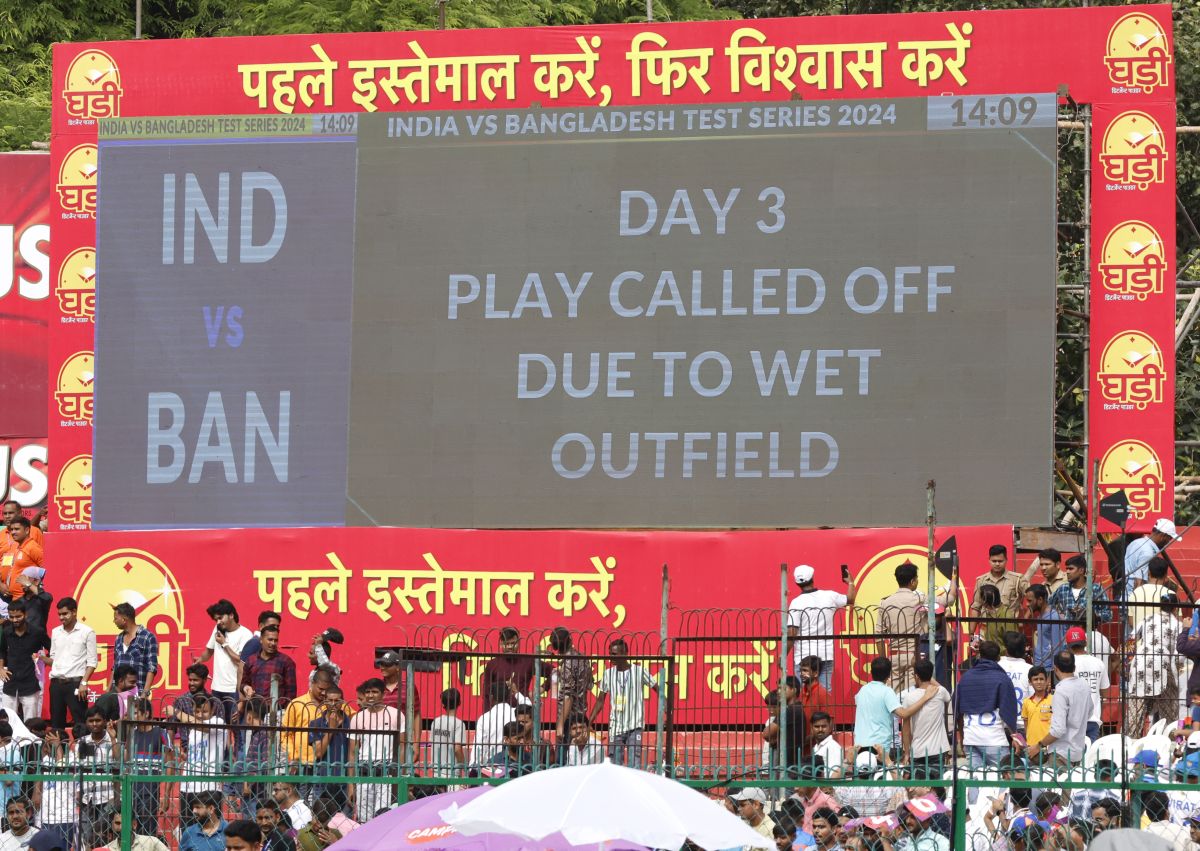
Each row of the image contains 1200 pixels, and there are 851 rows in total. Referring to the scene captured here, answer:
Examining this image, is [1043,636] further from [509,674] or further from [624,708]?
[509,674]

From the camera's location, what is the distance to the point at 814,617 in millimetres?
15812

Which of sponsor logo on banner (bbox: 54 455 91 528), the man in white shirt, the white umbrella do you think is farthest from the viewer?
sponsor logo on banner (bbox: 54 455 91 528)

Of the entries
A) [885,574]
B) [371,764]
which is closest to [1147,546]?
→ [885,574]

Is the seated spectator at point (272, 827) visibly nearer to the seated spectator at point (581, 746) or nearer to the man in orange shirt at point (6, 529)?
the seated spectator at point (581, 746)

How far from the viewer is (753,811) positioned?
12.7 metres

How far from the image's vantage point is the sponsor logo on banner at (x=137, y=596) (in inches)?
699

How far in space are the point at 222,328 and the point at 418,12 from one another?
25.8ft

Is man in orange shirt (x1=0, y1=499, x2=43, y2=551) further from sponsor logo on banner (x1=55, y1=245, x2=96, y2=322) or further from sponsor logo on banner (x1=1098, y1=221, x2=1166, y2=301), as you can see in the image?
sponsor logo on banner (x1=1098, y1=221, x2=1166, y2=301)

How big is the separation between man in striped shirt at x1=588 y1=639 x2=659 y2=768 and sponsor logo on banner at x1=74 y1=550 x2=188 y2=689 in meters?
5.39

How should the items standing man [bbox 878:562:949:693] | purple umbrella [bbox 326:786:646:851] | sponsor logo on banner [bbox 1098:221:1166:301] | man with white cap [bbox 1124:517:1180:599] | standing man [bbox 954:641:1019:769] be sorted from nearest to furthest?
purple umbrella [bbox 326:786:646:851] < standing man [bbox 954:641:1019:769] < standing man [bbox 878:562:949:693] < man with white cap [bbox 1124:517:1180:599] < sponsor logo on banner [bbox 1098:221:1166:301]

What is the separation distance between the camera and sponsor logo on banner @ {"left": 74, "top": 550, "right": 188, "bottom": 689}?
1775cm

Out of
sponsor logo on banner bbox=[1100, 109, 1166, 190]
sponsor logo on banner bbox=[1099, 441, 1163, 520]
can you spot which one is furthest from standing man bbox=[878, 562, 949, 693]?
sponsor logo on banner bbox=[1100, 109, 1166, 190]

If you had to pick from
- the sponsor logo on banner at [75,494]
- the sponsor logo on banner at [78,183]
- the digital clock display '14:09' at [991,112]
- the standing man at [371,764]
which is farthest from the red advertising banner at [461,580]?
the standing man at [371,764]

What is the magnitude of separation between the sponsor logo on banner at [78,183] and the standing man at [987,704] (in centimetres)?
950
